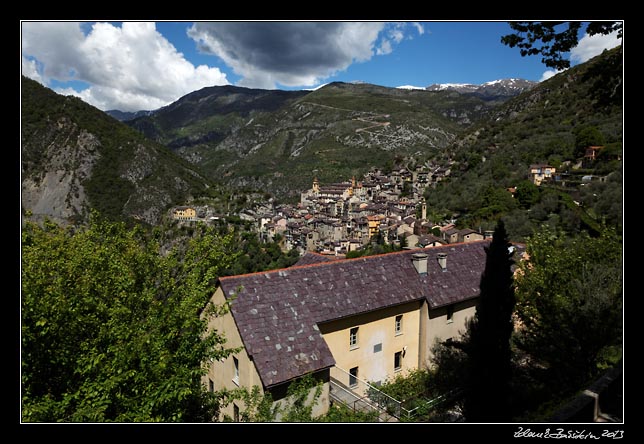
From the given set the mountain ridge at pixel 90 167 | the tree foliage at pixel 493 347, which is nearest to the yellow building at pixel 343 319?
the tree foliage at pixel 493 347

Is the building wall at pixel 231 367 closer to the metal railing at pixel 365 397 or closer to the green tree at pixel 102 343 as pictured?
the metal railing at pixel 365 397

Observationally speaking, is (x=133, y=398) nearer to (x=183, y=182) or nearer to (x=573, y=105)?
(x=573, y=105)

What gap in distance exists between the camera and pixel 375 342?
1858 centimetres

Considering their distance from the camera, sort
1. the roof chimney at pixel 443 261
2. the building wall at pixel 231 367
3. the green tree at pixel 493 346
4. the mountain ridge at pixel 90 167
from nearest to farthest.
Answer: the green tree at pixel 493 346 < the building wall at pixel 231 367 < the roof chimney at pixel 443 261 < the mountain ridge at pixel 90 167

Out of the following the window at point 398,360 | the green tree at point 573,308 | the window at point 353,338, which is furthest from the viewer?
the window at point 398,360

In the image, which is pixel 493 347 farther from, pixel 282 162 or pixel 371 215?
pixel 282 162

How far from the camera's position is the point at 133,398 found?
23.6 feet

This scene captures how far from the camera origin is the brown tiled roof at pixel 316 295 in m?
14.3

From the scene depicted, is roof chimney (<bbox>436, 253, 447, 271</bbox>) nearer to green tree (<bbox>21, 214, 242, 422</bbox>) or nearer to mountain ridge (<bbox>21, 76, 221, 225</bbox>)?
green tree (<bbox>21, 214, 242, 422</bbox>)

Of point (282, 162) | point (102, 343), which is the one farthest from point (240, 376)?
point (282, 162)

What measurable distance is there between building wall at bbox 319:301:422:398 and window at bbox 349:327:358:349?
123mm

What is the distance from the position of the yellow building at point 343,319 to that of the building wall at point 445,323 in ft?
0.17

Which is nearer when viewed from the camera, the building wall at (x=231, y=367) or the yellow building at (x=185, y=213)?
the building wall at (x=231, y=367)

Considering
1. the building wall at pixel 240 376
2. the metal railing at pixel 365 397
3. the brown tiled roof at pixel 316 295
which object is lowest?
the metal railing at pixel 365 397
